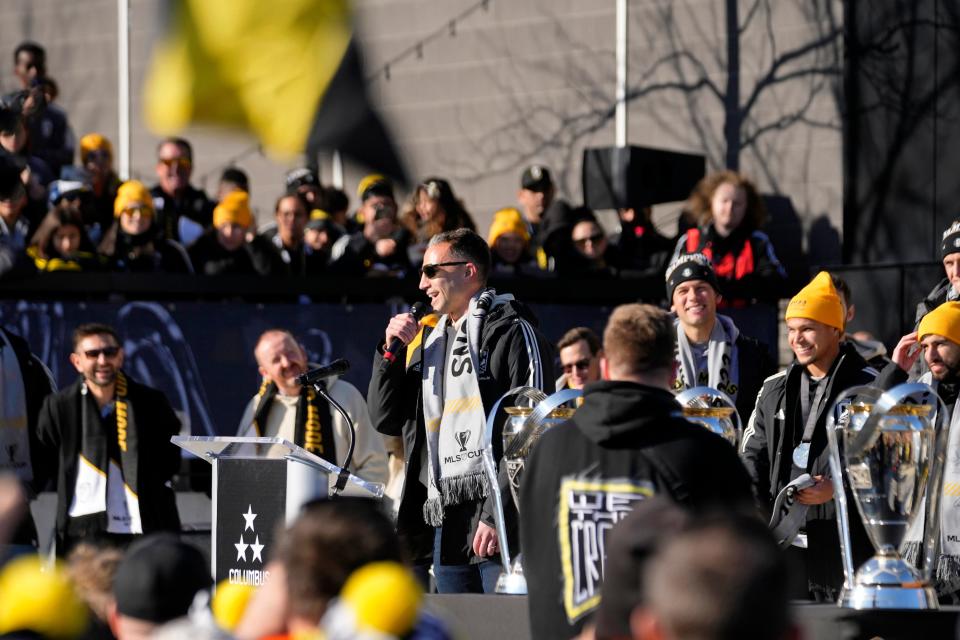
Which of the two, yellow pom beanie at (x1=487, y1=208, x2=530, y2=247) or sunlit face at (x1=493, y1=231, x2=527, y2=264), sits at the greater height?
yellow pom beanie at (x1=487, y1=208, x2=530, y2=247)

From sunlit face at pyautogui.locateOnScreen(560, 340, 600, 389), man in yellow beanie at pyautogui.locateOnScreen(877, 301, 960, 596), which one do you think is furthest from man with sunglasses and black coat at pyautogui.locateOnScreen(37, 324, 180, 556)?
man in yellow beanie at pyautogui.locateOnScreen(877, 301, 960, 596)

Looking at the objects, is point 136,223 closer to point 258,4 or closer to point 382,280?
point 382,280

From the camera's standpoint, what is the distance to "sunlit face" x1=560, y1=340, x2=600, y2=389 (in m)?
8.08

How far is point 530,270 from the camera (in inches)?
415

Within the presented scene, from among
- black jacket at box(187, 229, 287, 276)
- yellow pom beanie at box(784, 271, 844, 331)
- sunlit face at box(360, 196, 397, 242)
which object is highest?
sunlit face at box(360, 196, 397, 242)

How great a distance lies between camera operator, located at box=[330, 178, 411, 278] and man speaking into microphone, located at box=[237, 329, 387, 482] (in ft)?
6.18

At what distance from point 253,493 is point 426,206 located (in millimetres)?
4960

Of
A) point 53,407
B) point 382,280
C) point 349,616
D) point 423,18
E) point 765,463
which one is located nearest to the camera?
point 349,616

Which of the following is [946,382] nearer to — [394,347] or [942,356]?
[942,356]

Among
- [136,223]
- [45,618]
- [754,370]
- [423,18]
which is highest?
[423,18]

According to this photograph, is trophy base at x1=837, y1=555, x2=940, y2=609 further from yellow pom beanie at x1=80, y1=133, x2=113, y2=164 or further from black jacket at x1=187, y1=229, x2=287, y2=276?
yellow pom beanie at x1=80, y1=133, x2=113, y2=164

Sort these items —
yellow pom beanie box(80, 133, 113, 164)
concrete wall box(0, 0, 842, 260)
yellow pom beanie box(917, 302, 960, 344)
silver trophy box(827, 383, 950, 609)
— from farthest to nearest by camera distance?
concrete wall box(0, 0, 842, 260), yellow pom beanie box(80, 133, 113, 164), yellow pom beanie box(917, 302, 960, 344), silver trophy box(827, 383, 950, 609)

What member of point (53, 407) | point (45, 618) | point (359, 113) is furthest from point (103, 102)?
point (45, 618)

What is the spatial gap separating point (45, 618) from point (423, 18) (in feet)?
39.1
